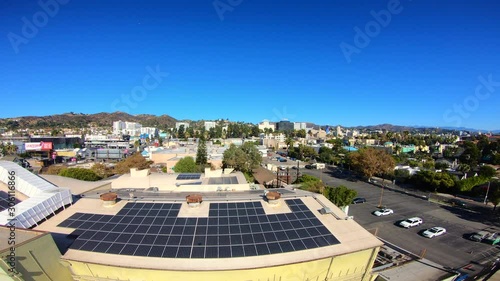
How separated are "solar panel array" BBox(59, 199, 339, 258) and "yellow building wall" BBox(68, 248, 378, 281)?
60cm

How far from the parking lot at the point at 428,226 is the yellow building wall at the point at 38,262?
909 inches

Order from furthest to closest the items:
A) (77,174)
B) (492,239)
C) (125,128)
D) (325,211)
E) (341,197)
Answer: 1. (125,128)
2. (77,174)
3. (341,197)
4. (492,239)
5. (325,211)

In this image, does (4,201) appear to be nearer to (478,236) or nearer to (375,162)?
(478,236)

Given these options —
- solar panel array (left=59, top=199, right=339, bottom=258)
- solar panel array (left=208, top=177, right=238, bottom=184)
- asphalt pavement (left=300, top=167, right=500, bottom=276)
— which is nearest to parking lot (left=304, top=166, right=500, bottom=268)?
asphalt pavement (left=300, top=167, right=500, bottom=276)

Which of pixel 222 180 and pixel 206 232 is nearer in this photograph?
pixel 206 232

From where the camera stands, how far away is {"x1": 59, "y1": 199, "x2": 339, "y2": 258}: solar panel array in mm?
9516

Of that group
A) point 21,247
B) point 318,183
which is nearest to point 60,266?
point 21,247

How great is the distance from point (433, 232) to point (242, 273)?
901 inches

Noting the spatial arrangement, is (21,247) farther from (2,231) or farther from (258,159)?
(258,159)

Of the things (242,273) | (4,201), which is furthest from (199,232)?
(4,201)

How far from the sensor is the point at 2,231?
30.2 ft

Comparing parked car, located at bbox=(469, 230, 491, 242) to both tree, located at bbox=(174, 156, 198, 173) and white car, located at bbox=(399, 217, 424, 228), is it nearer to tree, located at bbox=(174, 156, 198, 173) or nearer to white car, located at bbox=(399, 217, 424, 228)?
white car, located at bbox=(399, 217, 424, 228)

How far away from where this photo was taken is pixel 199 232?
1047cm

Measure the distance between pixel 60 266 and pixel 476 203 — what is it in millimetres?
47044
